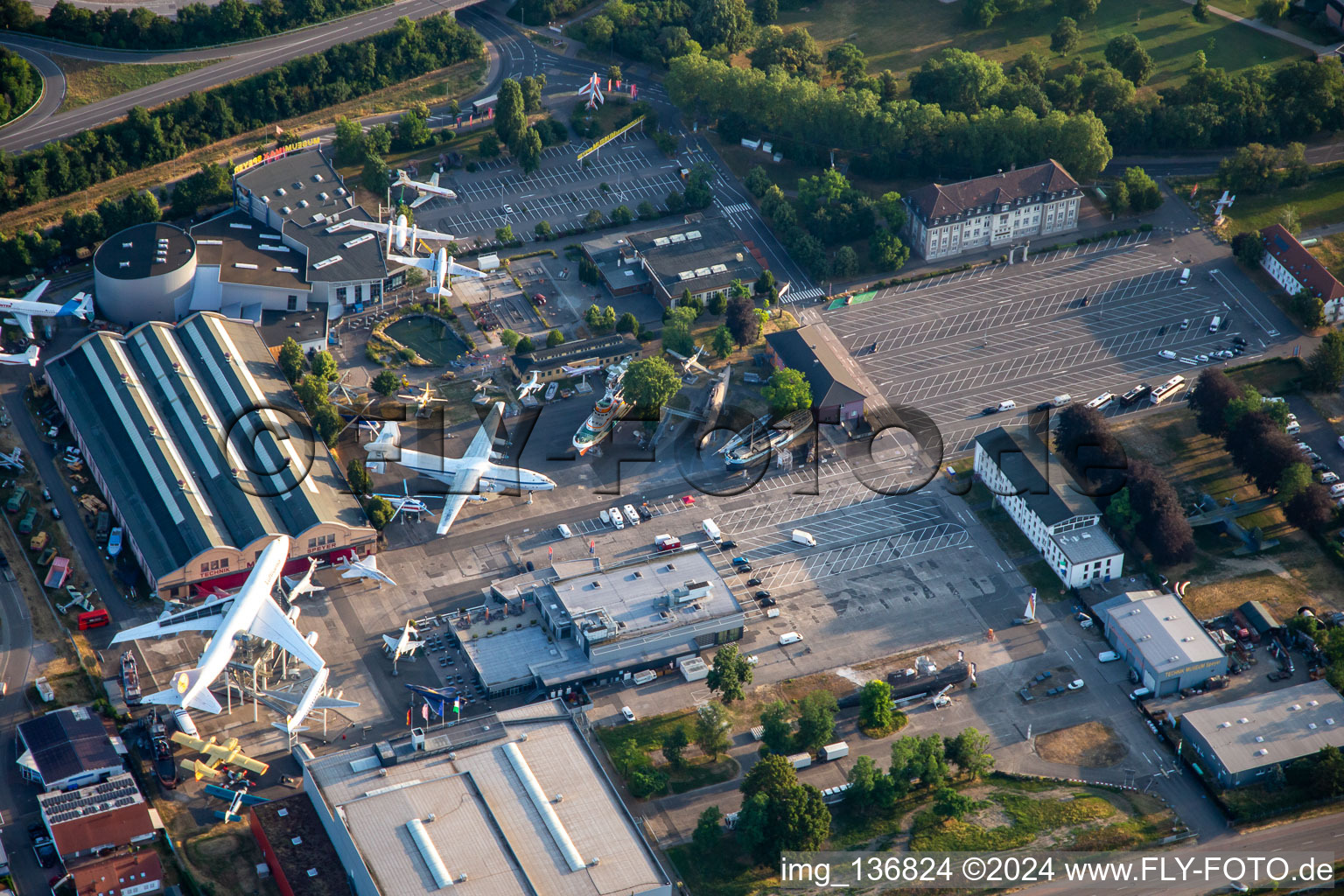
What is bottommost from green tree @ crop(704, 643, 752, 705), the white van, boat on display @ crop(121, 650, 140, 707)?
green tree @ crop(704, 643, 752, 705)

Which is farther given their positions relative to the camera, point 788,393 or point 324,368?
point 324,368

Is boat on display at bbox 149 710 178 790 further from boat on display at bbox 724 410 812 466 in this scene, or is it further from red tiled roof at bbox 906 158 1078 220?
red tiled roof at bbox 906 158 1078 220

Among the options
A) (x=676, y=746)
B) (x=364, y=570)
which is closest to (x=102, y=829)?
(x=364, y=570)

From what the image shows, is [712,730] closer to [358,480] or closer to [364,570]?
[364,570]

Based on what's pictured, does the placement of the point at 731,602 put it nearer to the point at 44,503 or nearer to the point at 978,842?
the point at 978,842

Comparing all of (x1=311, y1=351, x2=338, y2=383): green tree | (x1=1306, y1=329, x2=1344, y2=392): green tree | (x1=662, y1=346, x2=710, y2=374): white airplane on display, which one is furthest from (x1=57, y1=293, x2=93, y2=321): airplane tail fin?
(x1=1306, y1=329, x2=1344, y2=392): green tree

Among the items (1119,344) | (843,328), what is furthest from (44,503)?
(1119,344)

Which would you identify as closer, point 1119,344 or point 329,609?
point 329,609
